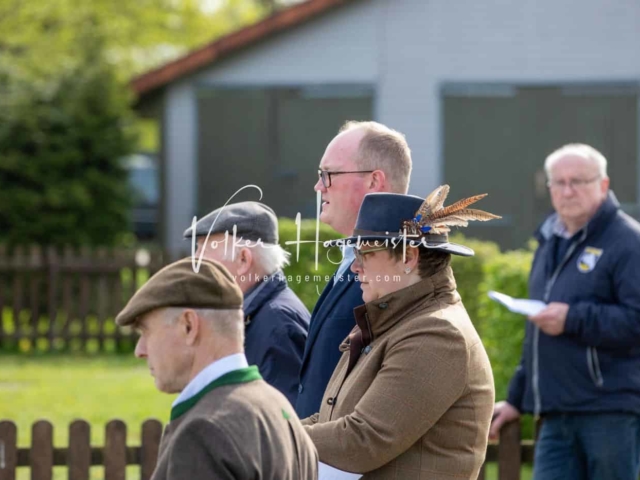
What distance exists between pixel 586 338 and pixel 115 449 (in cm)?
267

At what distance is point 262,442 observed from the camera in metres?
2.50

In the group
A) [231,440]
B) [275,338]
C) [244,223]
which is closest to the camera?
[231,440]

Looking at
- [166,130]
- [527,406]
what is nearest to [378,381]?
[527,406]

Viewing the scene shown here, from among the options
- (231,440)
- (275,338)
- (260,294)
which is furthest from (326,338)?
(231,440)

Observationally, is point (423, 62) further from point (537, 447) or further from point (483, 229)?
point (537, 447)

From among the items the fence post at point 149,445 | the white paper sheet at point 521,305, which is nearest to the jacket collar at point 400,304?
the white paper sheet at point 521,305

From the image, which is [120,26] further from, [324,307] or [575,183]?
[324,307]

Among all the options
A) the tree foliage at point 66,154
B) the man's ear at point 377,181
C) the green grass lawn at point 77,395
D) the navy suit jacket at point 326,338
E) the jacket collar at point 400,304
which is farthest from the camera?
the tree foliage at point 66,154

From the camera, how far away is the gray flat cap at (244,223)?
4469 millimetres

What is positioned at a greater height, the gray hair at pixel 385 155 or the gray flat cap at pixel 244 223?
the gray hair at pixel 385 155

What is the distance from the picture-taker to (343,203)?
4016 mm

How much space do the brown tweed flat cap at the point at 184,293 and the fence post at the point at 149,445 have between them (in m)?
3.52

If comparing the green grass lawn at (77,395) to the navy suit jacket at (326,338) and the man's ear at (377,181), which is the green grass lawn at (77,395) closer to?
the navy suit jacket at (326,338)

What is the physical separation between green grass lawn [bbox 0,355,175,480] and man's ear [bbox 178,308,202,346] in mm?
5204
